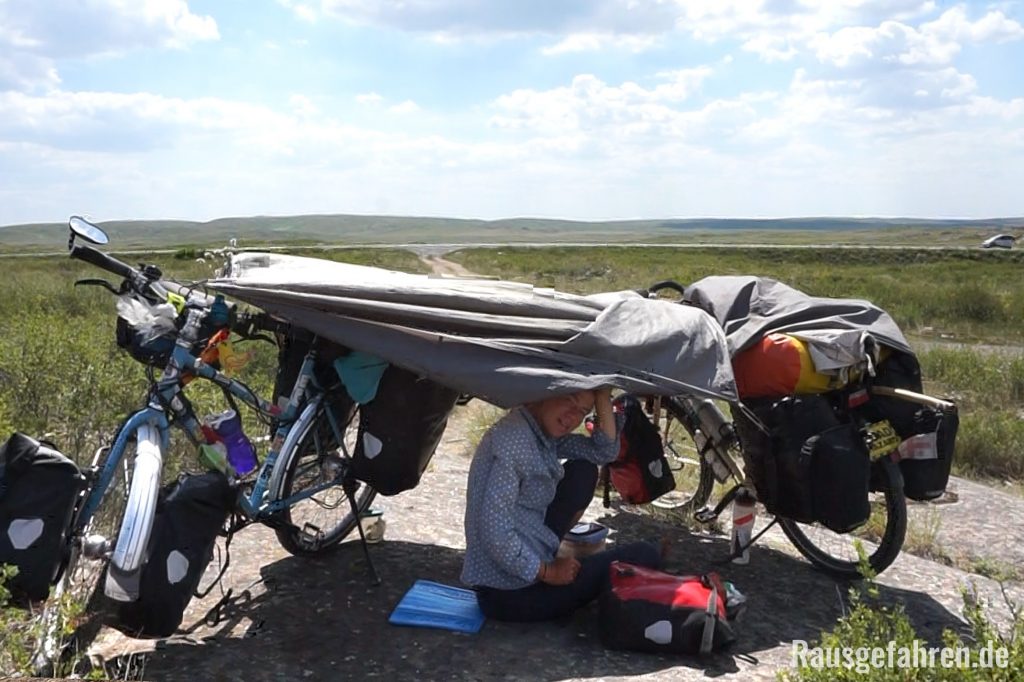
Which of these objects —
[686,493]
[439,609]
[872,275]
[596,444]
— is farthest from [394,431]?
[872,275]

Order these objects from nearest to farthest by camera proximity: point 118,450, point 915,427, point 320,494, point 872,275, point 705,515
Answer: point 118,450
point 915,427
point 320,494
point 705,515
point 872,275

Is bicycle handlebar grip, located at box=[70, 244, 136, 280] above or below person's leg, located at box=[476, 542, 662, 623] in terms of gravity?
above

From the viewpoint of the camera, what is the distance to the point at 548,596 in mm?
4145

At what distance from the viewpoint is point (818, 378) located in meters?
4.71

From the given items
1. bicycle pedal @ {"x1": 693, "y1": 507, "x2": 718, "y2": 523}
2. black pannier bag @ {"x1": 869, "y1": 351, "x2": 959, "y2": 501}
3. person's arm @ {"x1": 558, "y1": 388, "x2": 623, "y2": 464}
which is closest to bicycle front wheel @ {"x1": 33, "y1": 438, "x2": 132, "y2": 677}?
person's arm @ {"x1": 558, "y1": 388, "x2": 623, "y2": 464}

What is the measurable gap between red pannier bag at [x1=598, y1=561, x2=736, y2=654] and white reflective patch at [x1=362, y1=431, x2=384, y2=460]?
Result: 49.7 inches

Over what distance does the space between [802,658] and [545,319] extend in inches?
70.8

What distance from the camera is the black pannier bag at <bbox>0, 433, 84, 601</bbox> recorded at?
3404 millimetres

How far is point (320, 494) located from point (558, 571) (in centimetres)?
169

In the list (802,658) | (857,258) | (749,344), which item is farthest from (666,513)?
(857,258)

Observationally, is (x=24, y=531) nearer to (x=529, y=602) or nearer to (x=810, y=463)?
(x=529, y=602)

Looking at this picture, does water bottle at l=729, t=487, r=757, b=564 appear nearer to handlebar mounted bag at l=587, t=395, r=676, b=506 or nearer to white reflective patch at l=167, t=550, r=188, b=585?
handlebar mounted bag at l=587, t=395, r=676, b=506

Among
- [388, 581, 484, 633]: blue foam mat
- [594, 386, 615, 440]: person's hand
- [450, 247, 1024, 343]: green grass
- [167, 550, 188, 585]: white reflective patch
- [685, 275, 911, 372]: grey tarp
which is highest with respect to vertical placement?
[685, 275, 911, 372]: grey tarp

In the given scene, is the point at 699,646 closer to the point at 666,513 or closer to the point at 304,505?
the point at 666,513
